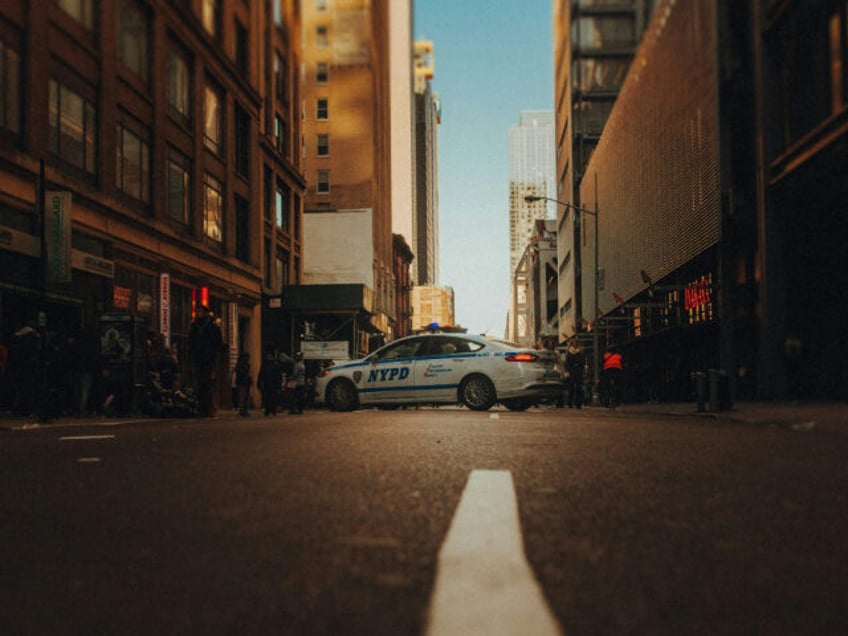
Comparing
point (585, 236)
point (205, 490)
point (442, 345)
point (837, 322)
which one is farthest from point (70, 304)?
point (585, 236)

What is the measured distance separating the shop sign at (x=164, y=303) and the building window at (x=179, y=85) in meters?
5.73

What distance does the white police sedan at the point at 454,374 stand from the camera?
1627 centimetres

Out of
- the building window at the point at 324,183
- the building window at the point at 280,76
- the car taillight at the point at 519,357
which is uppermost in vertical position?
the building window at the point at 324,183

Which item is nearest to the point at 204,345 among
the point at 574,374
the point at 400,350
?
the point at 400,350

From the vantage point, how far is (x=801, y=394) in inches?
918

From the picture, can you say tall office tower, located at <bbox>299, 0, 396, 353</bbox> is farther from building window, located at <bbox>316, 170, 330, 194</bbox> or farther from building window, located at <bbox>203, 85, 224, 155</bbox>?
building window, located at <bbox>203, 85, 224, 155</bbox>

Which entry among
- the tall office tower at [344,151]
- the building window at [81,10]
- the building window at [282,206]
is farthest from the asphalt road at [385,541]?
the tall office tower at [344,151]

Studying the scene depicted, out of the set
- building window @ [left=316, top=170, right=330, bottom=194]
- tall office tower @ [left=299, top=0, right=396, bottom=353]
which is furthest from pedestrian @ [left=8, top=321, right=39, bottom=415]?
building window @ [left=316, top=170, right=330, bottom=194]

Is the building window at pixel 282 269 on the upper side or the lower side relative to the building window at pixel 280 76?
lower

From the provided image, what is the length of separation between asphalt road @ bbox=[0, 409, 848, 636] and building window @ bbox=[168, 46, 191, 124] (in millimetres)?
23688

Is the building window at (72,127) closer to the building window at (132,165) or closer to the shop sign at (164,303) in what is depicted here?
the building window at (132,165)

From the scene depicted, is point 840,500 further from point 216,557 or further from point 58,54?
point 58,54

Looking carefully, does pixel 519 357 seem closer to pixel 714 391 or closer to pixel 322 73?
pixel 714 391

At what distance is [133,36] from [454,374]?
48.6 feet
